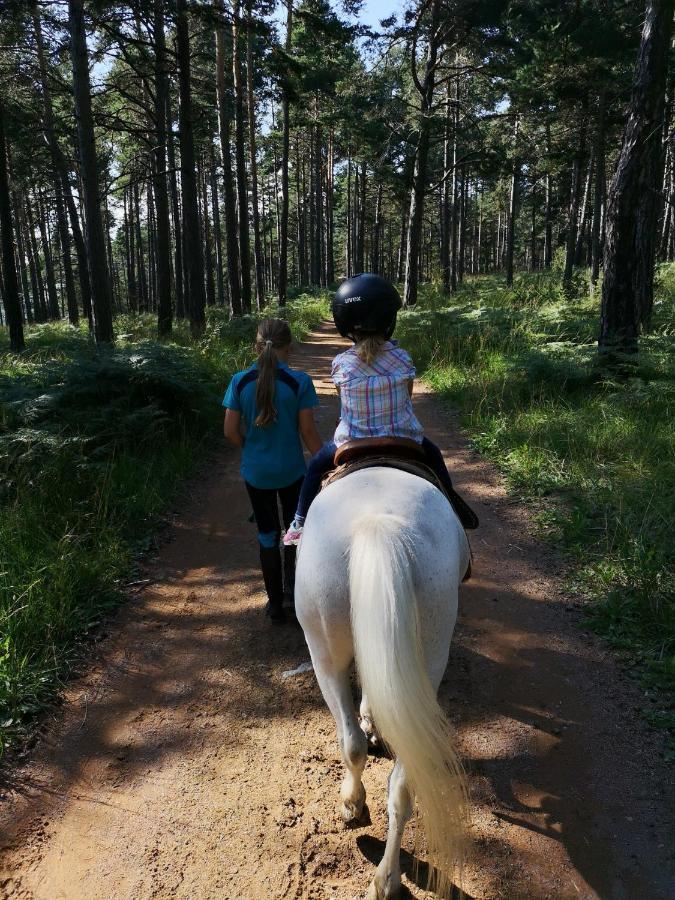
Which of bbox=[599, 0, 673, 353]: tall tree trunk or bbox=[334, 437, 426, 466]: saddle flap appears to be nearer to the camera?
bbox=[334, 437, 426, 466]: saddle flap

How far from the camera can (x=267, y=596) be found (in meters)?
4.06

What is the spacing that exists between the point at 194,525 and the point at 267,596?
1599 mm

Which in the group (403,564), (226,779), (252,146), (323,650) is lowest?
(226,779)

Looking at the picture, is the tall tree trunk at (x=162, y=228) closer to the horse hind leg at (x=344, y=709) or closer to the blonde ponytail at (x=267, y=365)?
the blonde ponytail at (x=267, y=365)

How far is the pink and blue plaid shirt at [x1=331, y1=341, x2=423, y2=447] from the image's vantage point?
247cm

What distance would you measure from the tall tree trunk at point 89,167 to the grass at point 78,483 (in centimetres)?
136

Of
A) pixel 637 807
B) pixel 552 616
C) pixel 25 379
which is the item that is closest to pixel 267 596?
pixel 552 616

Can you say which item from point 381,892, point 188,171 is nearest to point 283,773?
point 381,892

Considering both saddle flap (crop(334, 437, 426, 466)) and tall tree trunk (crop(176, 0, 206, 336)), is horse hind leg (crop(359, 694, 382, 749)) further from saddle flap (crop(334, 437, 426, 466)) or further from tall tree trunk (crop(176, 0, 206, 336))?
tall tree trunk (crop(176, 0, 206, 336))

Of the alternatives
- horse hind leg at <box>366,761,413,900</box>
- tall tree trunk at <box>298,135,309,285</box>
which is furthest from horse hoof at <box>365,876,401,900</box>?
tall tree trunk at <box>298,135,309,285</box>

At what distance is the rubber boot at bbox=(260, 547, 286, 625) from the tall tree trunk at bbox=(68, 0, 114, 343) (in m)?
7.72

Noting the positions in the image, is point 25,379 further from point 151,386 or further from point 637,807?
point 637,807

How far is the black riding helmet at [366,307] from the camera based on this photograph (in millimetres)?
2502

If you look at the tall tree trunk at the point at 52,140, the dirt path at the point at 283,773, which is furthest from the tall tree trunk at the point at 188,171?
the dirt path at the point at 283,773
